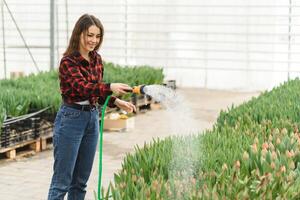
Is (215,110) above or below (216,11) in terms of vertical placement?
below

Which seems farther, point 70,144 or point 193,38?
point 193,38

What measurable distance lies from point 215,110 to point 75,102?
20.8 feet

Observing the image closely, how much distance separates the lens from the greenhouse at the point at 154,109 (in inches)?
124

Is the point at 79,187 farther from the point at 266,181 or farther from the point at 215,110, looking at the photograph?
the point at 215,110

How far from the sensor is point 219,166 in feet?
10.6

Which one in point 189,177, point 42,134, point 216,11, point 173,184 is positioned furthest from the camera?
point 216,11

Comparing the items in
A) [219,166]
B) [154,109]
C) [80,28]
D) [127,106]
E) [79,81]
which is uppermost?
[80,28]

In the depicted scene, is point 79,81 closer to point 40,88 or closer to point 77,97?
point 77,97

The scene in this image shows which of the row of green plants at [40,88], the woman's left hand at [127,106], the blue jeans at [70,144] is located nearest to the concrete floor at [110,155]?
the row of green plants at [40,88]

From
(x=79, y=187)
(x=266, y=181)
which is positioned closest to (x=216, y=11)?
(x=79, y=187)

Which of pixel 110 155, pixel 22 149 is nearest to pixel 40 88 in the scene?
pixel 22 149

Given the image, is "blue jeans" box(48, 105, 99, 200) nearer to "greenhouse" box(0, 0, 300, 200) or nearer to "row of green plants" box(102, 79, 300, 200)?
"greenhouse" box(0, 0, 300, 200)

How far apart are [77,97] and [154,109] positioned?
6.29 m

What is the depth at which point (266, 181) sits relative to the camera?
2869mm
